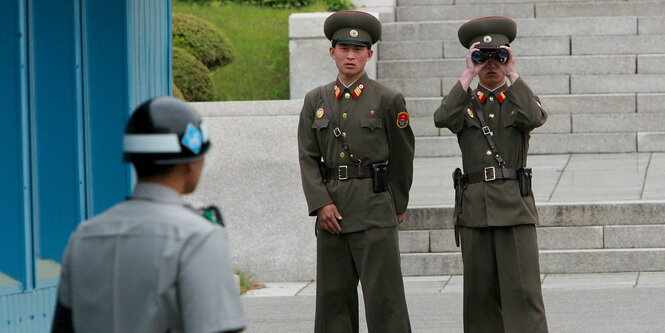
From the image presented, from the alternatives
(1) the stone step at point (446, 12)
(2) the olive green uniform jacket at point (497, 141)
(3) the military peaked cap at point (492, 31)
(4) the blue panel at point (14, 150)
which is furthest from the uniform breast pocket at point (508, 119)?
(1) the stone step at point (446, 12)

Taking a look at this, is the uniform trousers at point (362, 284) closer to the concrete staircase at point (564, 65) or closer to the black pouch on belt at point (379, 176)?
the black pouch on belt at point (379, 176)

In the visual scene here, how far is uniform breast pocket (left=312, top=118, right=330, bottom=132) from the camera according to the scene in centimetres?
659

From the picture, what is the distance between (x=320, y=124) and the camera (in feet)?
21.7

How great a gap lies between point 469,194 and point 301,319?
2.29 m

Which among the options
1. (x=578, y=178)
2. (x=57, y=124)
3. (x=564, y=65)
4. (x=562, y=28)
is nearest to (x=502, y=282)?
(x=57, y=124)

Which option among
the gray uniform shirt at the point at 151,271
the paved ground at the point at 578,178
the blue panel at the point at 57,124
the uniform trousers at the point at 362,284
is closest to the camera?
the gray uniform shirt at the point at 151,271

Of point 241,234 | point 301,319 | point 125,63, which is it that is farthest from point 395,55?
point 125,63

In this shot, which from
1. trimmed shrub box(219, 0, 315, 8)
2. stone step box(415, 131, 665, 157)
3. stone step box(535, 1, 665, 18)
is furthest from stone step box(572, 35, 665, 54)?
trimmed shrub box(219, 0, 315, 8)

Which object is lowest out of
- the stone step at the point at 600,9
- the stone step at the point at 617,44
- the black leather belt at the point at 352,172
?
the black leather belt at the point at 352,172

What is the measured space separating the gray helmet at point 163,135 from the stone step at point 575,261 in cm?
718

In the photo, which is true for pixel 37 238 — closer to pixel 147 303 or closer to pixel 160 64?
pixel 160 64

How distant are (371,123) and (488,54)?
0.72 metres

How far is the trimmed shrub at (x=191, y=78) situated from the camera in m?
14.6

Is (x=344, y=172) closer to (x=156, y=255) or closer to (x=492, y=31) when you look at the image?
(x=492, y=31)
